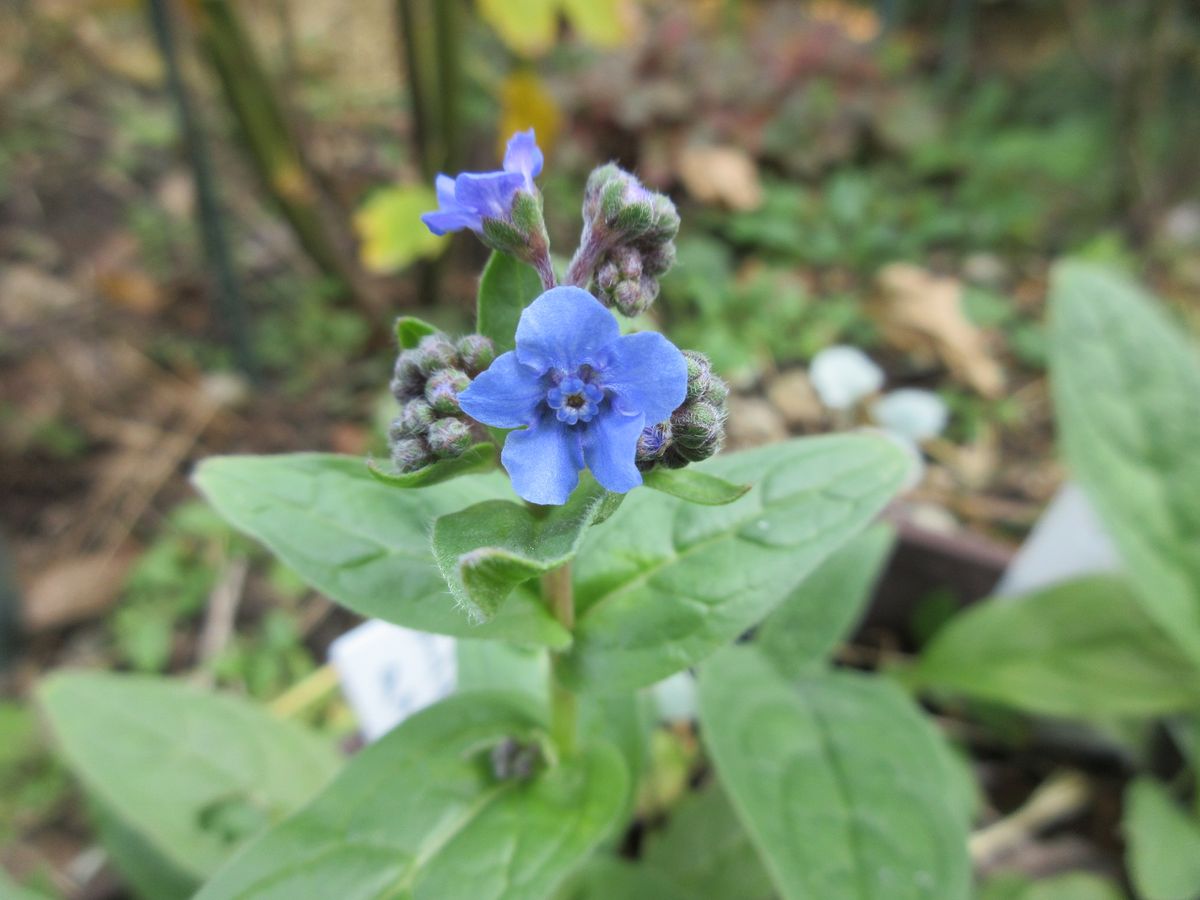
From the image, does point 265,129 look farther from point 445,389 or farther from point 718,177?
point 445,389

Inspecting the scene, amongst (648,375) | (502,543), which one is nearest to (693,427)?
(648,375)

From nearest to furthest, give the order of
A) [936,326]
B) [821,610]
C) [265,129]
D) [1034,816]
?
[821,610], [1034,816], [265,129], [936,326]

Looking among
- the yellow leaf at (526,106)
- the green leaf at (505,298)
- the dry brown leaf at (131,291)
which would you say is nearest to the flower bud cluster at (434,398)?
the green leaf at (505,298)

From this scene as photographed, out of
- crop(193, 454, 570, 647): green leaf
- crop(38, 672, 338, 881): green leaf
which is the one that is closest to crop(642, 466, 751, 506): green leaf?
crop(193, 454, 570, 647): green leaf

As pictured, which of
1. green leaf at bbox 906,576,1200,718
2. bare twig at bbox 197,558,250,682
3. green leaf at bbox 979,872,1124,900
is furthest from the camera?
bare twig at bbox 197,558,250,682

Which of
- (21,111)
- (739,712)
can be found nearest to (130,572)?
(739,712)

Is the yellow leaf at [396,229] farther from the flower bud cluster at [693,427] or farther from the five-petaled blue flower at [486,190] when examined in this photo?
the flower bud cluster at [693,427]

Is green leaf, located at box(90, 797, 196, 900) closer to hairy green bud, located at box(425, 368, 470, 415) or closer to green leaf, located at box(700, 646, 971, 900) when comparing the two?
green leaf, located at box(700, 646, 971, 900)
